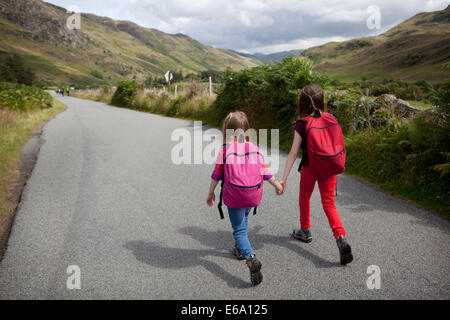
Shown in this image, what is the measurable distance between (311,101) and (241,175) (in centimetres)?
112

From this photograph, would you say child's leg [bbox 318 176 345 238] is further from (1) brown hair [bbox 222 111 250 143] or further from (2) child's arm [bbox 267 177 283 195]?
(1) brown hair [bbox 222 111 250 143]

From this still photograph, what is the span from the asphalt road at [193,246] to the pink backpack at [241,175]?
0.80 m

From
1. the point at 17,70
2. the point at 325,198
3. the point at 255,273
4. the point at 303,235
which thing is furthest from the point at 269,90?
the point at 17,70

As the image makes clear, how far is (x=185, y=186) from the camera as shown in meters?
5.66

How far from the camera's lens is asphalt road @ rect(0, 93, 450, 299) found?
2.67 metres

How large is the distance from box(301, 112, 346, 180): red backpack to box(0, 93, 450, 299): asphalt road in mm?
1017

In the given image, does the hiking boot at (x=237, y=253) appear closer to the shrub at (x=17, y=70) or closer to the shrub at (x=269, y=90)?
the shrub at (x=269, y=90)

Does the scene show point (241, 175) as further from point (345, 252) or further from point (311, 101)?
point (345, 252)

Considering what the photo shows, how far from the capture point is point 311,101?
306 centimetres

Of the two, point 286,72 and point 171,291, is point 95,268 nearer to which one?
point 171,291

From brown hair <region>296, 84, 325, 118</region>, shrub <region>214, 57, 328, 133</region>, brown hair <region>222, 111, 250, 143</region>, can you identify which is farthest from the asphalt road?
shrub <region>214, 57, 328, 133</region>

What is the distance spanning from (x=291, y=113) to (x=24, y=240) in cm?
776

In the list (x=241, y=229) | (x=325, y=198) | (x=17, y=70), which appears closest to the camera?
(x=241, y=229)

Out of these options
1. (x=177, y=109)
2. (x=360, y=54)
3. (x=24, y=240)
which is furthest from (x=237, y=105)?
(x=360, y=54)
